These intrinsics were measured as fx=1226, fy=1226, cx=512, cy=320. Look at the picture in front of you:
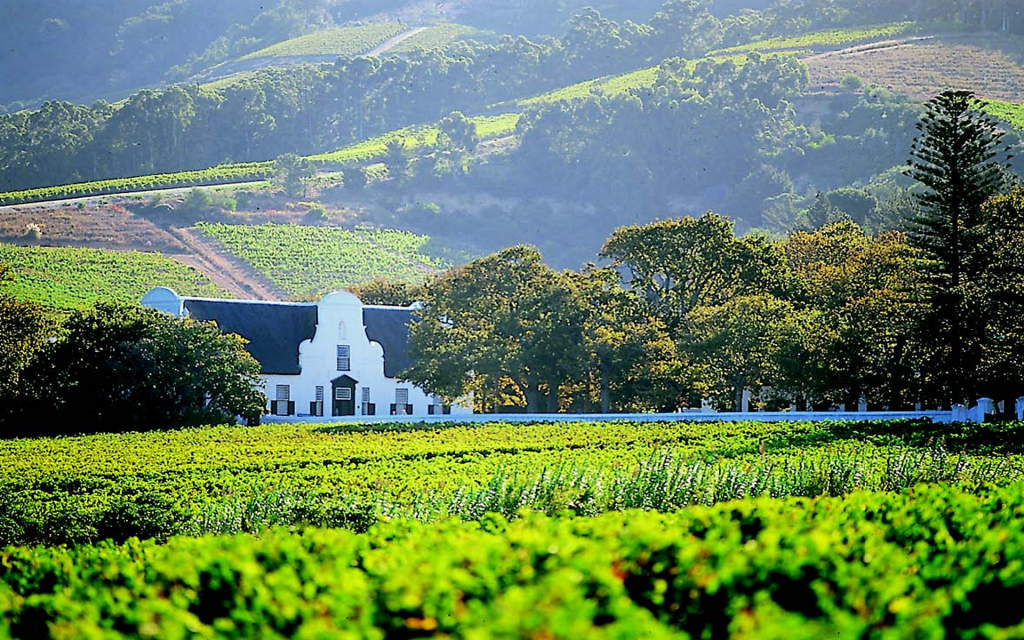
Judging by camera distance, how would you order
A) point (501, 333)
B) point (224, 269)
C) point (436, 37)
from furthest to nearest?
point (436, 37)
point (224, 269)
point (501, 333)

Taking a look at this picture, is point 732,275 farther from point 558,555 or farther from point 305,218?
point 305,218

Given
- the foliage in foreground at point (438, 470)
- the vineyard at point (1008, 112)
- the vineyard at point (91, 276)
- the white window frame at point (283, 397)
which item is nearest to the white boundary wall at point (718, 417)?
the foliage in foreground at point (438, 470)

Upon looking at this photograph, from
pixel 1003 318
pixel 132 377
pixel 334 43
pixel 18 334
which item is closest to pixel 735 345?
pixel 1003 318

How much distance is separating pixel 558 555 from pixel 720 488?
309 inches

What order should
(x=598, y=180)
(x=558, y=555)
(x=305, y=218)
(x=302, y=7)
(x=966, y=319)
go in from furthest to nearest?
(x=302, y=7), (x=598, y=180), (x=305, y=218), (x=966, y=319), (x=558, y=555)

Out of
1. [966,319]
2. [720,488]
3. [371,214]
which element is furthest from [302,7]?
[720,488]

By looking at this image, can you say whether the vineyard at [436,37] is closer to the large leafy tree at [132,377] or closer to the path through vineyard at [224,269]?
the path through vineyard at [224,269]

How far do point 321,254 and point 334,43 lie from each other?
93788 millimetres

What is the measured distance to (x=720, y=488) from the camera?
13.2 m

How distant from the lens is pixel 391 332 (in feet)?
170

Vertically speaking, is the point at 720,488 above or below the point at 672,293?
below

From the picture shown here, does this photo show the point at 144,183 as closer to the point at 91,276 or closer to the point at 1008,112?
the point at 91,276

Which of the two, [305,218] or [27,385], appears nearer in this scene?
[27,385]

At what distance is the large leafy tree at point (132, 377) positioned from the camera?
33.3 m
